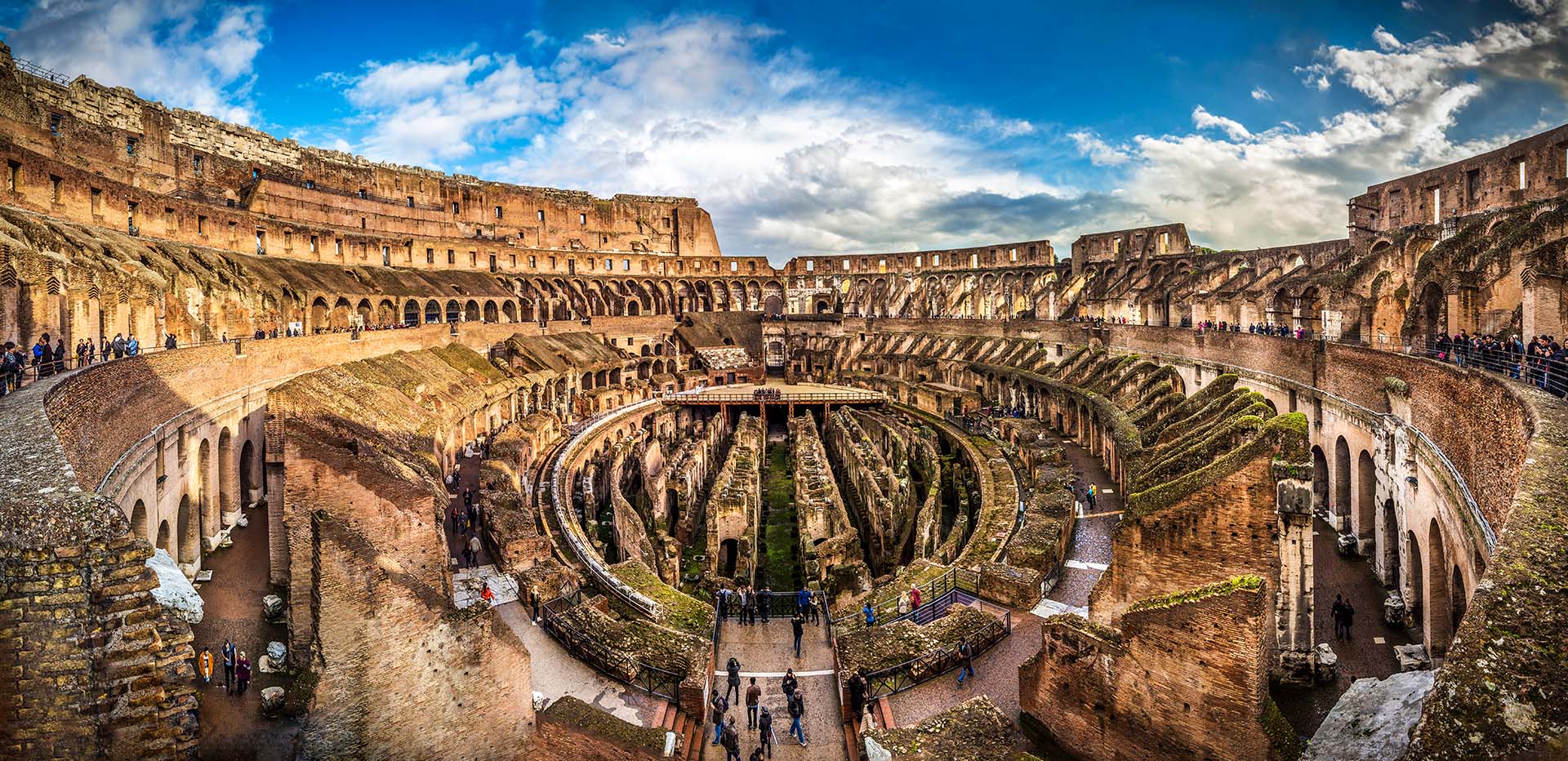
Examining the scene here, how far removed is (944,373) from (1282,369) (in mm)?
22667

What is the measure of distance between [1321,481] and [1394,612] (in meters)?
7.11

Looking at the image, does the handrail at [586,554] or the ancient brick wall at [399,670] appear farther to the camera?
the handrail at [586,554]

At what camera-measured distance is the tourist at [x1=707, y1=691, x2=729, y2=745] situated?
37.1 feet

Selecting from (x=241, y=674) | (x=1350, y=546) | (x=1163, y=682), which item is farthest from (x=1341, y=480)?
(x=241, y=674)

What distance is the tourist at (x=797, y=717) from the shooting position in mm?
11466

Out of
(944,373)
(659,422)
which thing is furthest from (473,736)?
(944,373)

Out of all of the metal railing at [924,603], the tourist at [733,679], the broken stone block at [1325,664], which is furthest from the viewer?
the metal railing at [924,603]

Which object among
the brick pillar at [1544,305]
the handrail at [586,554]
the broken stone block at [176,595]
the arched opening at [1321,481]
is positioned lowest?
the handrail at [586,554]

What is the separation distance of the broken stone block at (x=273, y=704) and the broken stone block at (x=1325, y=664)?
1479cm

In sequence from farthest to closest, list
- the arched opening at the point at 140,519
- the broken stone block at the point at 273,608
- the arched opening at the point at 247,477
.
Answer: the arched opening at the point at 247,477
the broken stone block at the point at 273,608
the arched opening at the point at 140,519

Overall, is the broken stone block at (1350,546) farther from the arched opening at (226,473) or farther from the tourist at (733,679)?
the arched opening at (226,473)

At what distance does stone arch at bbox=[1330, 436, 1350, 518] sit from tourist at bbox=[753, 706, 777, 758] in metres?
14.7

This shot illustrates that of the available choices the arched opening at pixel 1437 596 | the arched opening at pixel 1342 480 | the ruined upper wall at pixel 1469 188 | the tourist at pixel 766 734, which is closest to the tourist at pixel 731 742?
the tourist at pixel 766 734

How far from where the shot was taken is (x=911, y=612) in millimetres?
14234
